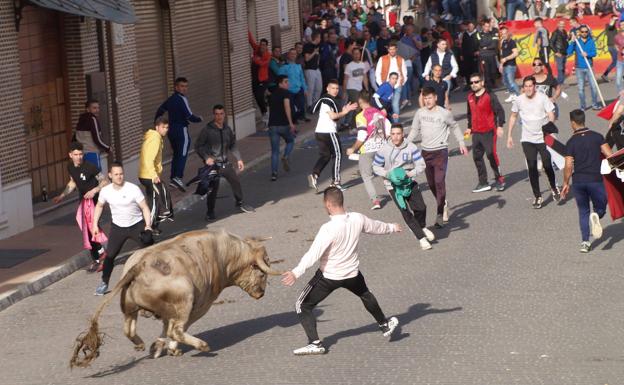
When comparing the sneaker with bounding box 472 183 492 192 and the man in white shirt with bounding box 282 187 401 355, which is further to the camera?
the sneaker with bounding box 472 183 492 192

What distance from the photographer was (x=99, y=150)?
20.8 meters

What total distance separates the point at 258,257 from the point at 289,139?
35.4ft

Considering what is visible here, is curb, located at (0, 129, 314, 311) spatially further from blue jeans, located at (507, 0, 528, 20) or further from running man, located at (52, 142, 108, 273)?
blue jeans, located at (507, 0, 528, 20)

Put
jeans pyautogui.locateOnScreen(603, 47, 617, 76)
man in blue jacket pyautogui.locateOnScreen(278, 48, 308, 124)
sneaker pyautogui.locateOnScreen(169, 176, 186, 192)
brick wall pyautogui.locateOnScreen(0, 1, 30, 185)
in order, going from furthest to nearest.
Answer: jeans pyautogui.locateOnScreen(603, 47, 617, 76) < man in blue jacket pyautogui.locateOnScreen(278, 48, 308, 124) < sneaker pyautogui.locateOnScreen(169, 176, 186, 192) < brick wall pyautogui.locateOnScreen(0, 1, 30, 185)

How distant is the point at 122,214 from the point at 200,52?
45.8ft

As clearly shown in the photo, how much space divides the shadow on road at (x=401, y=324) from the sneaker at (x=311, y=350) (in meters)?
0.30

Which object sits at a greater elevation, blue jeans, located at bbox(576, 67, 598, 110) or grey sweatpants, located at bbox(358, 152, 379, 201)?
blue jeans, located at bbox(576, 67, 598, 110)

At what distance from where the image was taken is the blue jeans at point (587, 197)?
1580cm

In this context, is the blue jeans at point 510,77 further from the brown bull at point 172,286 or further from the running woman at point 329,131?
the brown bull at point 172,286

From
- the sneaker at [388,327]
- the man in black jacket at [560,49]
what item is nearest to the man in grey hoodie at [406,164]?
the sneaker at [388,327]

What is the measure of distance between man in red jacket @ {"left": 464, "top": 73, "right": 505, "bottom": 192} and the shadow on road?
7.19m

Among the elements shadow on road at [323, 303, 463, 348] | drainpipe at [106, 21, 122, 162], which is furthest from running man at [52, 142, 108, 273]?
drainpipe at [106, 21, 122, 162]

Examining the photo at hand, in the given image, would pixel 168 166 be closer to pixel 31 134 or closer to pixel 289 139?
pixel 289 139

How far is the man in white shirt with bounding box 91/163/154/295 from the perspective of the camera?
15.0 metres
